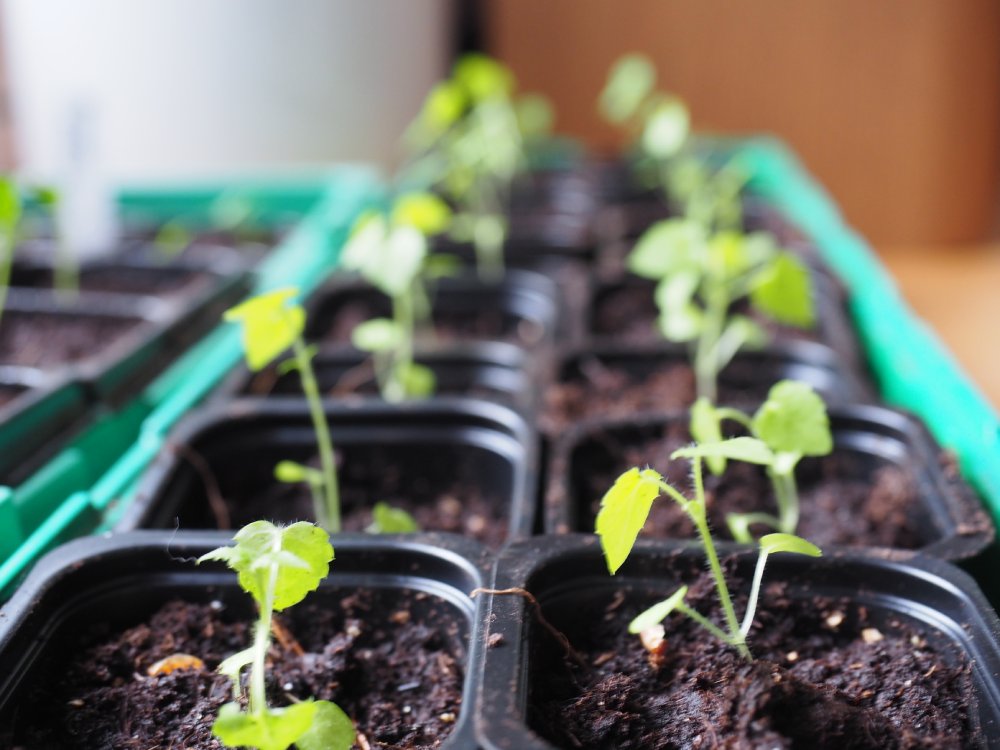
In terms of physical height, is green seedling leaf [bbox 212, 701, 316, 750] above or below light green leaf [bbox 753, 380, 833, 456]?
below

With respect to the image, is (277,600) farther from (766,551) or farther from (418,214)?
(418,214)

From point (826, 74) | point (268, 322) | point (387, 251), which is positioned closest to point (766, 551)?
point (268, 322)

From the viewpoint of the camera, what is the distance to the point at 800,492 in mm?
872

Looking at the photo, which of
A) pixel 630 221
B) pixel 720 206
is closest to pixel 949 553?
pixel 720 206

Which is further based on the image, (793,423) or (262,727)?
(793,423)

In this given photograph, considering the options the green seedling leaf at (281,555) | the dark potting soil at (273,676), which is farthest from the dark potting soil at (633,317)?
the green seedling leaf at (281,555)

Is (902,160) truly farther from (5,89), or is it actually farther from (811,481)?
(5,89)

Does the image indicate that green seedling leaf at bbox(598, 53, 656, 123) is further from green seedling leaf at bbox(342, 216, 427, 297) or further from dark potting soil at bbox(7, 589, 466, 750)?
dark potting soil at bbox(7, 589, 466, 750)

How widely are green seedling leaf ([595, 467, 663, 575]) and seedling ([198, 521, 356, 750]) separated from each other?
0.15 meters

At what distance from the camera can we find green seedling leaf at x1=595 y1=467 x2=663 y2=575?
20.0 inches

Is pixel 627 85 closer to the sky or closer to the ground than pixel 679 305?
closer to the sky

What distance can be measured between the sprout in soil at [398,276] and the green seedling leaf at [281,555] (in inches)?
15.5

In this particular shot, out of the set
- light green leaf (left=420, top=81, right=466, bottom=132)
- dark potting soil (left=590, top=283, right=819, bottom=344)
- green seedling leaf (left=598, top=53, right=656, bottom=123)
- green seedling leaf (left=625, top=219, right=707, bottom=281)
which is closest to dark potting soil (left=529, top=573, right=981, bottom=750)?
green seedling leaf (left=625, top=219, right=707, bottom=281)

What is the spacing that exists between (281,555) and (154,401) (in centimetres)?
58
